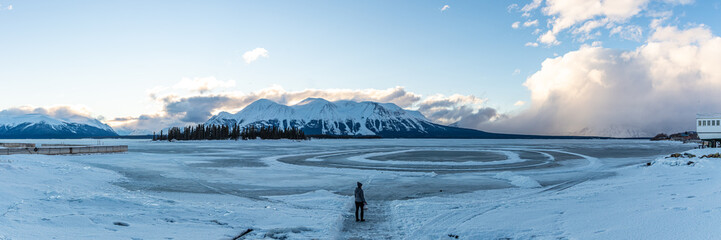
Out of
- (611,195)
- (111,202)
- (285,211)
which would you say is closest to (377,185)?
(285,211)

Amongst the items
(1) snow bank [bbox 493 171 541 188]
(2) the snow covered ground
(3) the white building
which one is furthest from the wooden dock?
(3) the white building

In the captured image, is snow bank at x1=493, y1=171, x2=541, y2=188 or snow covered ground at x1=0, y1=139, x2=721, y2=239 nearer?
snow covered ground at x1=0, y1=139, x2=721, y2=239

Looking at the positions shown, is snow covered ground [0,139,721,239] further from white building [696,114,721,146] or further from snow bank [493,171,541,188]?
white building [696,114,721,146]

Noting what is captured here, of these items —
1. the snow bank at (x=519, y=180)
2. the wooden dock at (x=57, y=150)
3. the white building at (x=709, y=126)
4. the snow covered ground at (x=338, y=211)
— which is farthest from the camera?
the white building at (x=709, y=126)

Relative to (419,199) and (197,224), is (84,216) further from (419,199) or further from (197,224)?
(419,199)

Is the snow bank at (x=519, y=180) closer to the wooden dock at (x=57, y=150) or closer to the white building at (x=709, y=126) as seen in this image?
the wooden dock at (x=57, y=150)

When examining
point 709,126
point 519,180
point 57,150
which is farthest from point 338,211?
point 709,126

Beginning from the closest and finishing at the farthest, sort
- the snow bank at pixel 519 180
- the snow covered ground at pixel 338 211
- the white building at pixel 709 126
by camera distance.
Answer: the snow covered ground at pixel 338 211 → the snow bank at pixel 519 180 → the white building at pixel 709 126

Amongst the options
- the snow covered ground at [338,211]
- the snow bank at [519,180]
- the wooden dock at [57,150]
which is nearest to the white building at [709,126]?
the snow bank at [519,180]

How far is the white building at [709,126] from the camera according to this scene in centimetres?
5931

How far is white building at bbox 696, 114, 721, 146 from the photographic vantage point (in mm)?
59312

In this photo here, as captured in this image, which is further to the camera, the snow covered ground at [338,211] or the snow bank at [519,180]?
the snow bank at [519,180]

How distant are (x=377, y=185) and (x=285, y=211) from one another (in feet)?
30.6

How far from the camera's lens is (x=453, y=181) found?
25750mm
